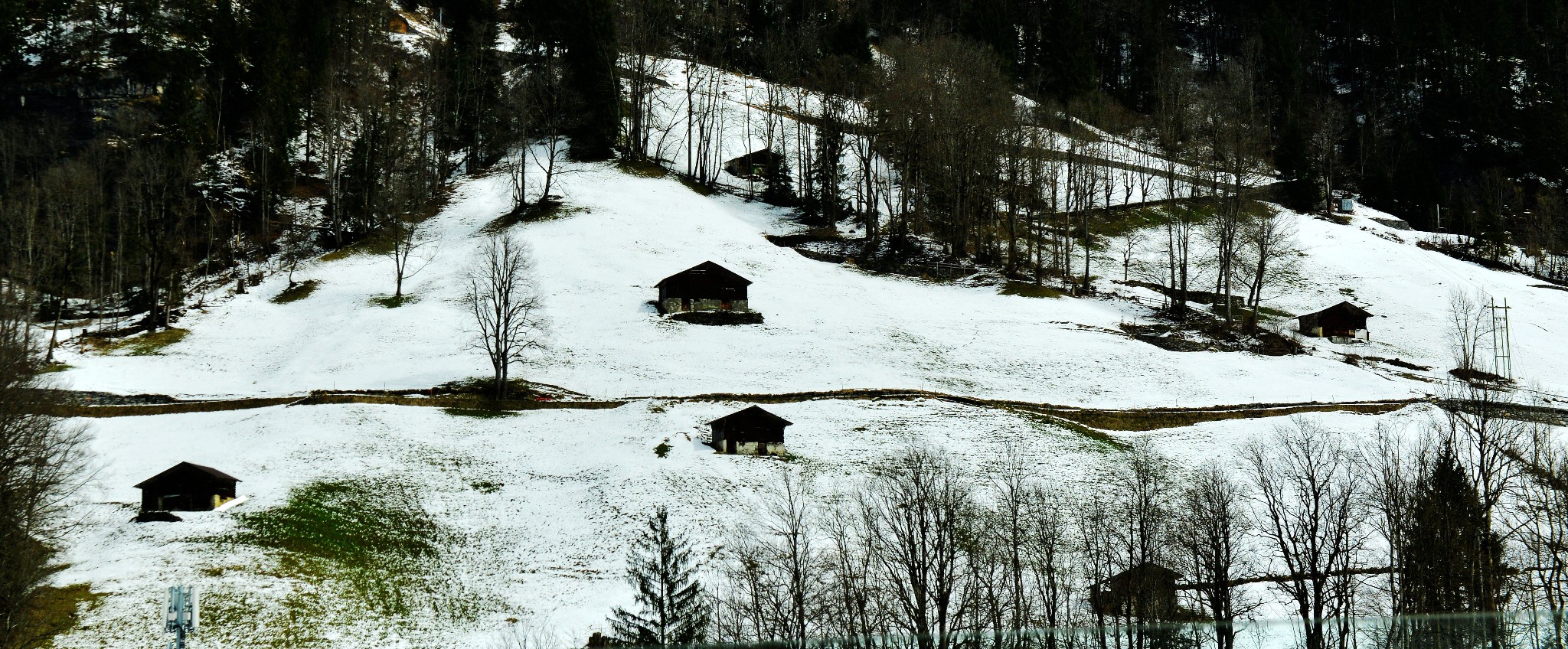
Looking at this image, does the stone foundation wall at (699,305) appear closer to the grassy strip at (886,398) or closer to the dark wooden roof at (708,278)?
the dark wooden roof at (708,278)

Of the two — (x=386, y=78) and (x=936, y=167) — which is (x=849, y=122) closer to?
(x=936, y=167)

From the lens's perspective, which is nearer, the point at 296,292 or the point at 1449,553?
the point at 1449,553

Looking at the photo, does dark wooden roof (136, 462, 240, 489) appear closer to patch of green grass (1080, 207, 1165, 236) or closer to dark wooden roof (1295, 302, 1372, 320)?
dark wooden roof (1295, 302, 1372, 320)

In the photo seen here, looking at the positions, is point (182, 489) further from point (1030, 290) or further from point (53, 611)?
point (1030, 290)

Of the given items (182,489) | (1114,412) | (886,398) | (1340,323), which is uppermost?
(1340,323)

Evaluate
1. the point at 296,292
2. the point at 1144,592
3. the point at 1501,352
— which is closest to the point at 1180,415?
the point at 1144,592

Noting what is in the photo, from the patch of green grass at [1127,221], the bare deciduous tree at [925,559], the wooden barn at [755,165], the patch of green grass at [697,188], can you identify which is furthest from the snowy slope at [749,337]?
the bare deciduous tree at [925,559]

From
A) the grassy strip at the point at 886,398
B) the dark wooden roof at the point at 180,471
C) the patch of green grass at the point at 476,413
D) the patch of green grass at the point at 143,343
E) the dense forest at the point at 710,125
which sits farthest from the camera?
the dense forest at the point at 710,125

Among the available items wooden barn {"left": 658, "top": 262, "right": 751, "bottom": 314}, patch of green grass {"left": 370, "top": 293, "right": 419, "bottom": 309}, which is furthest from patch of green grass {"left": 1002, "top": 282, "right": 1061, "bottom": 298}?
patch of green grass {"left": 370, "top": 293, "right": 419, "bottom": 309}
